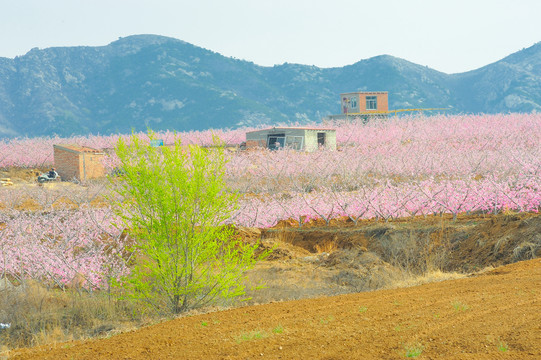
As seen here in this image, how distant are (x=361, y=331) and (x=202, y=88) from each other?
6236 inches

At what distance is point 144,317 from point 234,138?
191 feet

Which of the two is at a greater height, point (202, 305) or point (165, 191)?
point (165, 191)

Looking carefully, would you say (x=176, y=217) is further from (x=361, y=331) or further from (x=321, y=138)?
(x=321, y=138)

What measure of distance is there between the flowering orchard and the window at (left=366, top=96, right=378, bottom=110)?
27.1 feet

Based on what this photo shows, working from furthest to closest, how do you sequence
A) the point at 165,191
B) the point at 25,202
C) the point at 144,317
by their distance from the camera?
the point at 25,202 → the point at 144,317 → the point at 165,191

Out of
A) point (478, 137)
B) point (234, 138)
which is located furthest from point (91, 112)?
point (478, 137)

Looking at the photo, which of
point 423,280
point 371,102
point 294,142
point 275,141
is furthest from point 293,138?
point 423,280

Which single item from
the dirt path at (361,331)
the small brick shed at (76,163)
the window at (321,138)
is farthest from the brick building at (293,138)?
the dirt path at (361,331)

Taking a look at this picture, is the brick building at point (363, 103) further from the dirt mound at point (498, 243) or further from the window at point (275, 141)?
the dirt mound at point (498, 243)

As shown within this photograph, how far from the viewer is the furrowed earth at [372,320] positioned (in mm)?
6992

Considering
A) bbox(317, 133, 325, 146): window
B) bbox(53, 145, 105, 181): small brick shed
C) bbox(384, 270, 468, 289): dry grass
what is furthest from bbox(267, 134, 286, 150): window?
bbox(384, 270, 468, 289): dry grass

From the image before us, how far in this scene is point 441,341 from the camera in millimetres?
7043

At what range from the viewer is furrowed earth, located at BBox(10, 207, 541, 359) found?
22.9ft

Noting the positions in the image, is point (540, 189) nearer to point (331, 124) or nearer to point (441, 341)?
point (441, 341)
